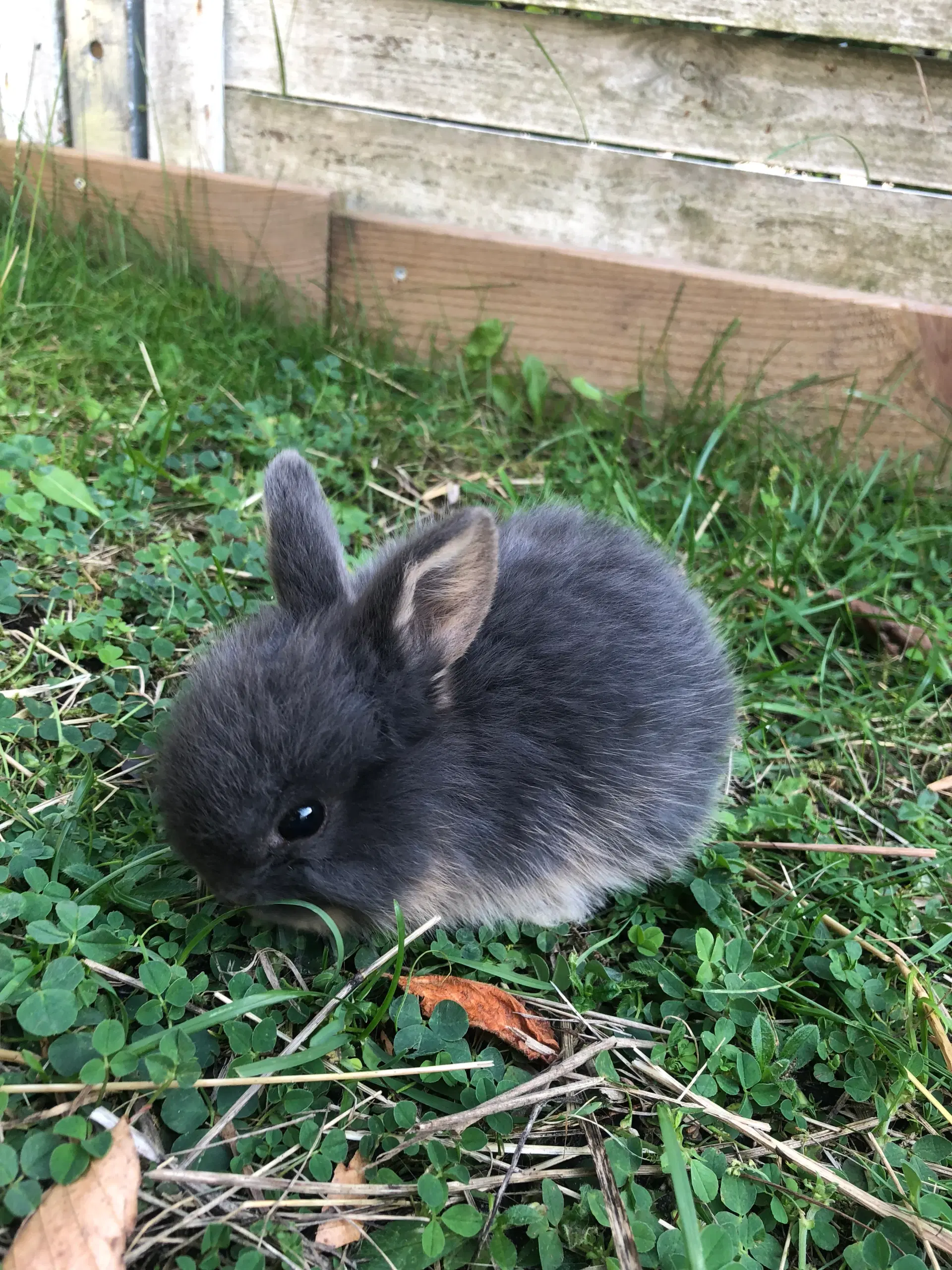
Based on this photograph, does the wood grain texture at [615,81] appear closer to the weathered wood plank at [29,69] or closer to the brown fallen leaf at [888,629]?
the weathered wood plank at [29,69]

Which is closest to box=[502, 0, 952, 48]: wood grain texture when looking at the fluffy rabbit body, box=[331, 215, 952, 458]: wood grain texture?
box=[331, 215, 952, 458]: wood grain texture

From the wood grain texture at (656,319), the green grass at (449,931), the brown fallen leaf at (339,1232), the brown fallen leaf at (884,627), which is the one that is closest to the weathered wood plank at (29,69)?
the green grass at (449,931)

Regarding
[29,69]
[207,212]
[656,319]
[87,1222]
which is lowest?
[87,1222]

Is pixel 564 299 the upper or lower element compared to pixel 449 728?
upper

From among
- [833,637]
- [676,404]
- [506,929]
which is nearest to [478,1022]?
[506,929]

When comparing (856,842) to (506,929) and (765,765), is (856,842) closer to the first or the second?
(765,765)

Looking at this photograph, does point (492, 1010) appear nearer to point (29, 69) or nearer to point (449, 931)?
point (449, 931)

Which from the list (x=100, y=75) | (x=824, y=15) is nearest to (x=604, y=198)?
(x=824, y=15)
